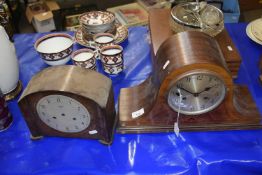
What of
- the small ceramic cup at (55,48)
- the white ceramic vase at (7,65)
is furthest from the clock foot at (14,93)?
the small ceramic cup at (55,48)

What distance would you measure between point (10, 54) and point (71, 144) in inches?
15.1

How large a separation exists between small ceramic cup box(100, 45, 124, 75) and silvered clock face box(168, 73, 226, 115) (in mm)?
297

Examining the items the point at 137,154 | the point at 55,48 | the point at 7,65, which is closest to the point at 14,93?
the point at 7,65

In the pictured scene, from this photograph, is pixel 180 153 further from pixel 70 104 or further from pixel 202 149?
pixel 70 104

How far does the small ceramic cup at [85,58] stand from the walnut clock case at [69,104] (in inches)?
7.2

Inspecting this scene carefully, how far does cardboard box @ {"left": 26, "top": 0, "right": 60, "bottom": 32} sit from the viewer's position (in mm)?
2154

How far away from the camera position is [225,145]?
0.89 m

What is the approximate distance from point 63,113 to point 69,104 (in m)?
0.05

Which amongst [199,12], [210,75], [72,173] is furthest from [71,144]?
[199,12]

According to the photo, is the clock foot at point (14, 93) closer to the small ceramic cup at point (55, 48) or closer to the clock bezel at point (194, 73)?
the small ceramic cup at point (55, 48)

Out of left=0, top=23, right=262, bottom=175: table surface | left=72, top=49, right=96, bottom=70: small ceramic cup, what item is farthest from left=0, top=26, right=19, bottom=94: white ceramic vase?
left=72, top=49, right=96, bottom=70: small ceramic cup

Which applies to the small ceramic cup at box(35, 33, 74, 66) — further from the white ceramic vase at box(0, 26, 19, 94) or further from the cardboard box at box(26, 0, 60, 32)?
the cardboard box at box(26, 0, 60, 32)

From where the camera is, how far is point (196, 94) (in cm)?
88

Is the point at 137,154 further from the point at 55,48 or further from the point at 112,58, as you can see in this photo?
the point at 55,48
